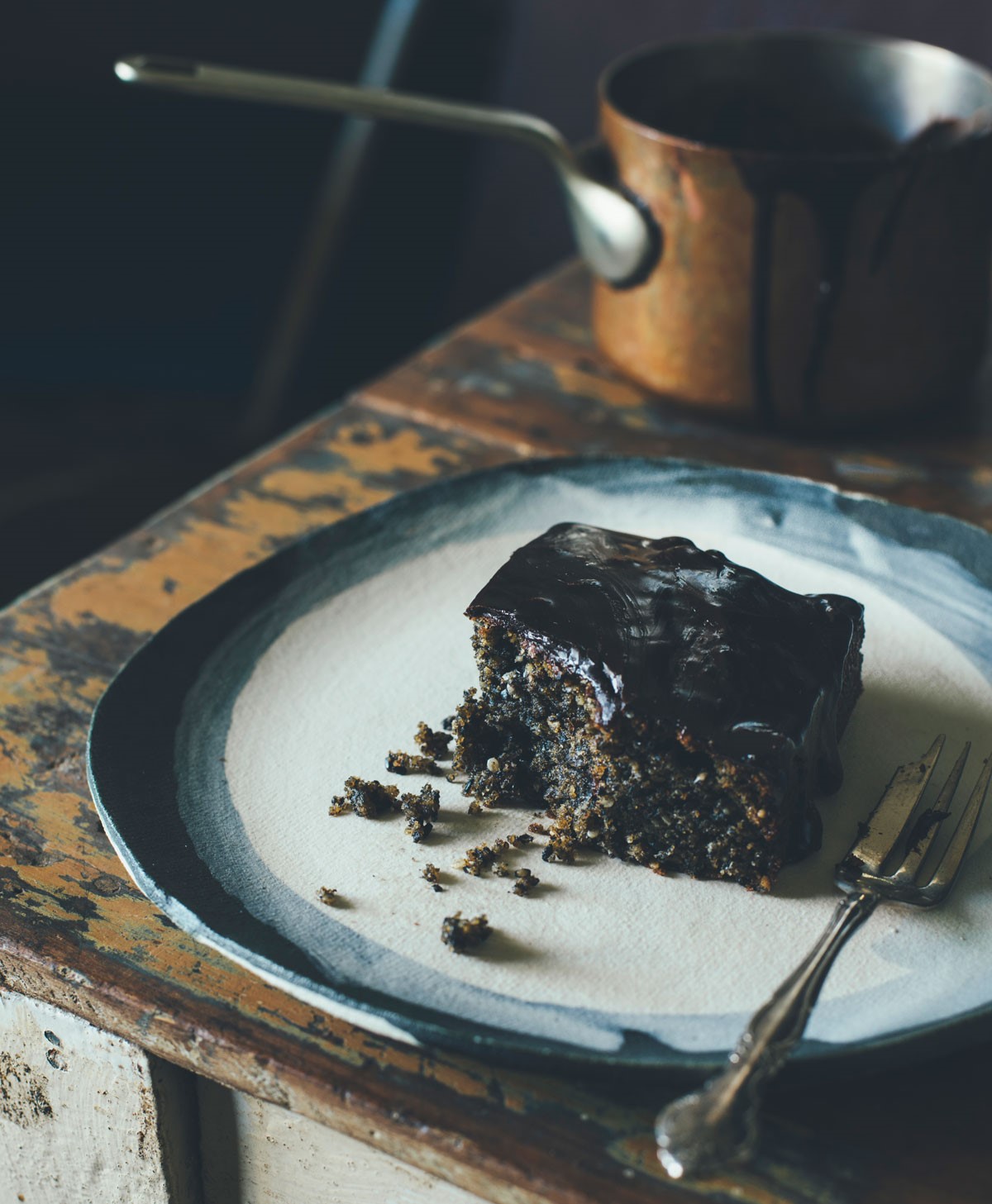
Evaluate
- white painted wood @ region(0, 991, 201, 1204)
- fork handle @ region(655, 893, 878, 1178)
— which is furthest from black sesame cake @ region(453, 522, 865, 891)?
white painted wood @ region(0, 991, 201, 1204)

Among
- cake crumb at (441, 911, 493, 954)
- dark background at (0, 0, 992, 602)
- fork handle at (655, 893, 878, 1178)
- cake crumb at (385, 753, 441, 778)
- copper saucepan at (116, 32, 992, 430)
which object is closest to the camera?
fork handle at (655, 893, 878, 1178)

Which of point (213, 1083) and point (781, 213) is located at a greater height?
point (781, 213)

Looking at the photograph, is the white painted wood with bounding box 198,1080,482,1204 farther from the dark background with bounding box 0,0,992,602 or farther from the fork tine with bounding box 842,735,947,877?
the dark background with bounding box 0,0,992,602

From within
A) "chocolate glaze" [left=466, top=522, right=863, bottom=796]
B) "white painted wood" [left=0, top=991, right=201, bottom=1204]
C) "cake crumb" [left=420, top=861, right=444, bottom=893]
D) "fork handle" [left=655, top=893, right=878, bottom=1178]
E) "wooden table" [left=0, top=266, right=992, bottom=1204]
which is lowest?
"white painted wood" [left=0, top=991, right=201, bottom=1204]

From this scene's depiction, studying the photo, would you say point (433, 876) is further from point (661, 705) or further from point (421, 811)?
point (661, 705)

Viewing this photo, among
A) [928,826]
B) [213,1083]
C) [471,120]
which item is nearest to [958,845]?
[928,826]

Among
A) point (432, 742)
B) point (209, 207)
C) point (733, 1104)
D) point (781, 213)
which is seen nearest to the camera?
point (733, 1104)

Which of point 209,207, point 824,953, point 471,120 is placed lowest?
point 209,207

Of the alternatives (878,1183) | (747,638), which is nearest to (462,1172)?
(878,1183)
